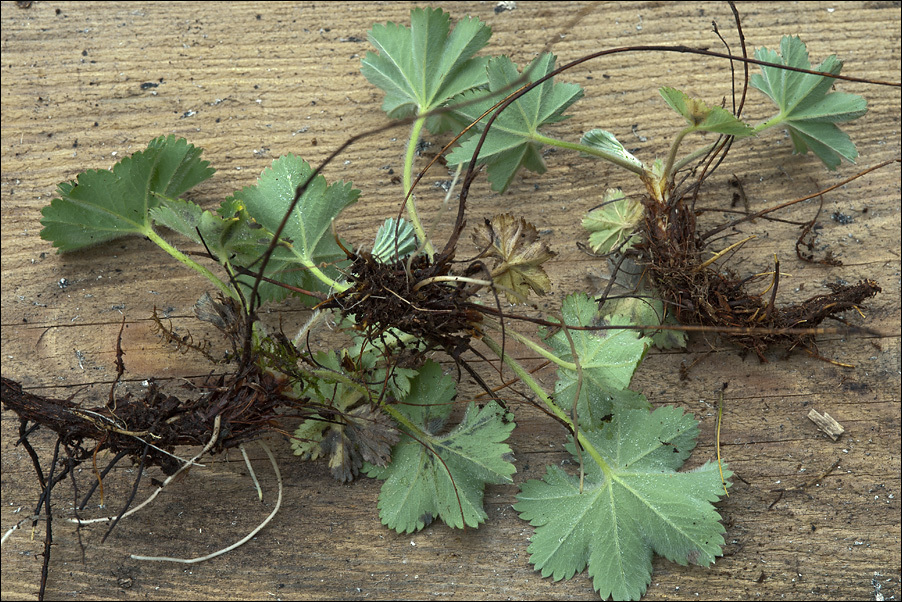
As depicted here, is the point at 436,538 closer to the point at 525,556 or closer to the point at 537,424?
the point at 525,556

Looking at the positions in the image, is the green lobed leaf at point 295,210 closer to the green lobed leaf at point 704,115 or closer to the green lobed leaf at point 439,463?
the green lobed leaf at point 439,463

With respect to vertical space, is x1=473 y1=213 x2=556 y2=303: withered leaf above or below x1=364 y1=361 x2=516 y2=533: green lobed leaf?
above

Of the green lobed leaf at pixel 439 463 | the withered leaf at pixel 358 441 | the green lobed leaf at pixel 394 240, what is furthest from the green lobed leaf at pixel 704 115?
the withered leaf at pixel 358 441

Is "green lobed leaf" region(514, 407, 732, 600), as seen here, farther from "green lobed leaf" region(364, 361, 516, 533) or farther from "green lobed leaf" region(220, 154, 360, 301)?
"green lobed leaf" region(220, 154, 360, 301)

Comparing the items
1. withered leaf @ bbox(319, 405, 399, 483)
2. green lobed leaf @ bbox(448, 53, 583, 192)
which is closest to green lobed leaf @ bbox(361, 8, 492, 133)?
green lobed leaf @ bbox(448, 53, 583, 192)

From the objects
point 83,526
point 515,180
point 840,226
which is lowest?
point 83,526

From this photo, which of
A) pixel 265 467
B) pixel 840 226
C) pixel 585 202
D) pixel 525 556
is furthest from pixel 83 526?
pixel 840 226
